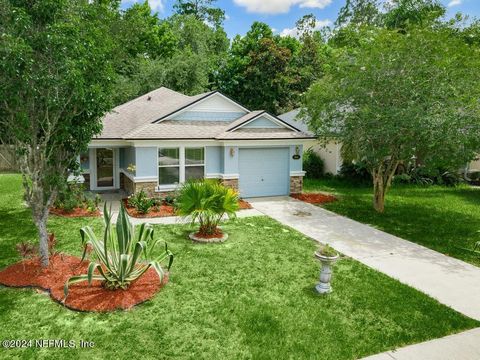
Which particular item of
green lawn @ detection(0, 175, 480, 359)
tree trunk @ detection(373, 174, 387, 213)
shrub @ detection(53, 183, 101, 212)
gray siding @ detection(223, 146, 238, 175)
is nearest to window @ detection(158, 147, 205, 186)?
gray siding @ detection(223, 146, 238, 175)

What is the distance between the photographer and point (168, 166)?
14.4 metres

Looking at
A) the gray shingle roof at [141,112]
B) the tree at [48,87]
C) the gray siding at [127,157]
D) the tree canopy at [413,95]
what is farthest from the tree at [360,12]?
the tree at [48,87]

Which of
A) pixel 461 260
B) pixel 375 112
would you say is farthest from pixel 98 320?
pixel 375 112

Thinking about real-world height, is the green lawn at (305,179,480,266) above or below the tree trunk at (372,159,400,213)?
below

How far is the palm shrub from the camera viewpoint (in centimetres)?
942

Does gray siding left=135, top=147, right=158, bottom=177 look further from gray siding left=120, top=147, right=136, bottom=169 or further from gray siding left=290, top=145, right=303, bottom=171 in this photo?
gray siding left=290, top=145, right=303, bottom=171

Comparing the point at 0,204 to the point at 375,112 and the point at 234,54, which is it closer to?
the point at 375,112

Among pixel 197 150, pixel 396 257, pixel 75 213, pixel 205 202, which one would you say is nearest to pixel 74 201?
pixel 75 213

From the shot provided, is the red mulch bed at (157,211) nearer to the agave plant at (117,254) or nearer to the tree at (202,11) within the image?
the agave plant at (117,254)

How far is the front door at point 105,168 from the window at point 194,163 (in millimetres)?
4462

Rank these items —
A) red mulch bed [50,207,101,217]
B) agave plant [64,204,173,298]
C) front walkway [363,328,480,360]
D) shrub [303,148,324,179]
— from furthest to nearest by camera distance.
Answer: shrub [303,148,324,179] → red mulch bed [50,207,101,217] → agave plant [64,204,173,298] → front walkway [363,328,480,360]

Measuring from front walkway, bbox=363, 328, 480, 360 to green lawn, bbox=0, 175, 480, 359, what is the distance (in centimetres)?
13

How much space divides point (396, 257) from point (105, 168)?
43.7 feet

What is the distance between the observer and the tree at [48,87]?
238 inches
